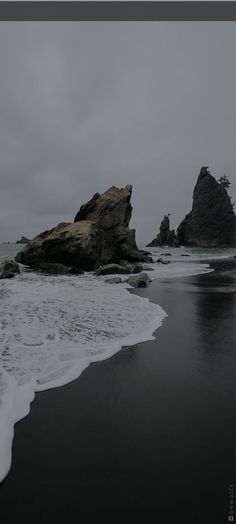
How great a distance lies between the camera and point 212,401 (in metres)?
4.34

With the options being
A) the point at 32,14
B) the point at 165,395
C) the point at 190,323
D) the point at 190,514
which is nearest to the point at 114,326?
the point at 190,323

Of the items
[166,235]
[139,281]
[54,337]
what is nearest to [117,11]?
[54,337]

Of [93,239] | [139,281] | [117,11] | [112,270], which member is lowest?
[139,281]

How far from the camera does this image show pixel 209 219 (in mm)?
103750

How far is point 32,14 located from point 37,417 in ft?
15.1

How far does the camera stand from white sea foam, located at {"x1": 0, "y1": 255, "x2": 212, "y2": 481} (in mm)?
4621

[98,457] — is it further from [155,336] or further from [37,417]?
[155,336]

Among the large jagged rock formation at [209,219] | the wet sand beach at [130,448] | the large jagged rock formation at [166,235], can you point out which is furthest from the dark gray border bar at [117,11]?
the large jagged rock formation at [166,235]

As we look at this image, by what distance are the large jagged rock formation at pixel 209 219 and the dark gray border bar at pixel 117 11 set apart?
100479mm

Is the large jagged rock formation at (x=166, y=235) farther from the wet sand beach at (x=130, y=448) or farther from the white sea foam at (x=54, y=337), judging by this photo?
the wet sand beach at (x=130, y=448)

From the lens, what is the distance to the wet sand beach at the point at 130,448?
2.68 metres

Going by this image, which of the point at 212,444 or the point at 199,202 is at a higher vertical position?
the point at 199,202

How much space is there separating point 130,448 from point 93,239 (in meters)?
25.9

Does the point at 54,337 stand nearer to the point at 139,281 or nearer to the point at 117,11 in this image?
the point at 117,11
